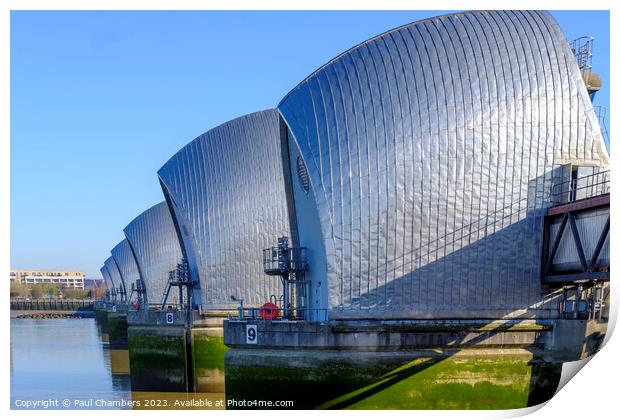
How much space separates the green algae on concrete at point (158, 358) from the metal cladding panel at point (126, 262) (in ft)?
139

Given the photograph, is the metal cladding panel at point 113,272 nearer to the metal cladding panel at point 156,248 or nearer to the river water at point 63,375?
the river water at point 63,375

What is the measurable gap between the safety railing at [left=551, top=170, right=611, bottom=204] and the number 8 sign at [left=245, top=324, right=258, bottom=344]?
38.8ft

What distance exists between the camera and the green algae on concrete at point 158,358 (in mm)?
47031

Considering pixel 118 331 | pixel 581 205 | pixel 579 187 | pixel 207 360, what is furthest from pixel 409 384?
pixel 118 331

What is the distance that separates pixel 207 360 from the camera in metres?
46.5

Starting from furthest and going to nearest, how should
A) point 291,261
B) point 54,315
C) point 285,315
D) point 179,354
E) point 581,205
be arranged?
point 54,315
point 179,354
point 291,261
point 285,315
point 581,205

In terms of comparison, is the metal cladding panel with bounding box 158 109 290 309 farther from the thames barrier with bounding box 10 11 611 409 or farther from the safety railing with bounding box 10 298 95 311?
the safety railing with bounding box 10 298 95 311

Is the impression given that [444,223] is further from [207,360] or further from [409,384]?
[207,360]

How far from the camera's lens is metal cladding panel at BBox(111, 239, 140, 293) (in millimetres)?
92169

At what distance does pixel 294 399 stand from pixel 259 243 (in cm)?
2030

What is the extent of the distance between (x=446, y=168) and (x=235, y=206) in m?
21.1

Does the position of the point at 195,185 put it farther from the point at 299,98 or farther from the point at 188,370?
the point at 299,98

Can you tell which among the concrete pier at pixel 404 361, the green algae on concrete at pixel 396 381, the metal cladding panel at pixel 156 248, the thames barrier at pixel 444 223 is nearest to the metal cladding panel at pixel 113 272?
the metal cladding panel at pixel 156 248

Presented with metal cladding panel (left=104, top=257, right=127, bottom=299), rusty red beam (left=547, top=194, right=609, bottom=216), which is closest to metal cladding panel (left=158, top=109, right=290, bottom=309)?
rusty red beam (left=547, top=194, right=609, bottom=216)
